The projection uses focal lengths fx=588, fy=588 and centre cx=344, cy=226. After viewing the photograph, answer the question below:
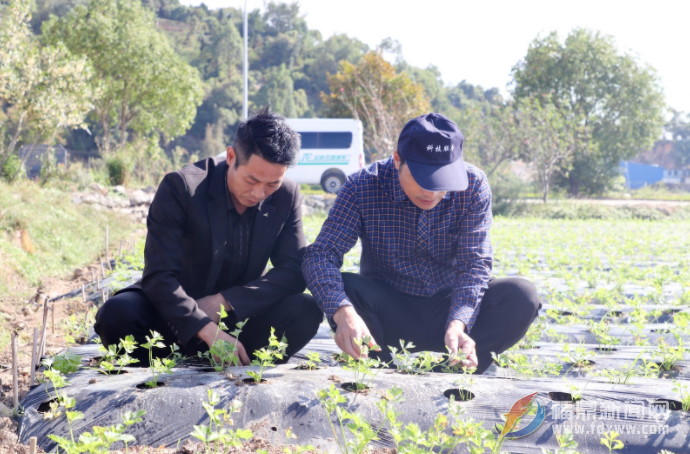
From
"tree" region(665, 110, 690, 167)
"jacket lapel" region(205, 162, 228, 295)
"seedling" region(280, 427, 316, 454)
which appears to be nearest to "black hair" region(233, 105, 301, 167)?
"jacket lapel" region(205, 162, 228, 295)

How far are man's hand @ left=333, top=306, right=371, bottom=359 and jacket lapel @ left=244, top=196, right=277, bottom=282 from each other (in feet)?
1.70

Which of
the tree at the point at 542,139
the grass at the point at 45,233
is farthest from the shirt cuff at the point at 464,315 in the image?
the tree at the point at 542,139

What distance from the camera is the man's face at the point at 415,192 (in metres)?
2.43

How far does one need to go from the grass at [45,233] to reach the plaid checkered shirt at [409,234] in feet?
10.0

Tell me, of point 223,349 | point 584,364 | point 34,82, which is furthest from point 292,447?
point 34,82

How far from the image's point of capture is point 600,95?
24.4 meters

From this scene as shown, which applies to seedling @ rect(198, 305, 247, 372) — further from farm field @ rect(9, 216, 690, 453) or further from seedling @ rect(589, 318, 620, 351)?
seedling @ rect(589, 318, 620, 351)

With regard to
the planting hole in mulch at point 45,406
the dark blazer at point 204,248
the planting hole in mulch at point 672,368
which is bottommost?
the planting hole in mulch at point 45,406

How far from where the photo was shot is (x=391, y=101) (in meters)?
22.8

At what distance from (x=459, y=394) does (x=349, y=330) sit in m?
0.45

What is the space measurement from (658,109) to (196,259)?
25723 mm

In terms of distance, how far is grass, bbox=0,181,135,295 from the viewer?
514 centimetres

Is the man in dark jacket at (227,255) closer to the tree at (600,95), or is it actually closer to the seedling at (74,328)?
the seedling at (74,328)

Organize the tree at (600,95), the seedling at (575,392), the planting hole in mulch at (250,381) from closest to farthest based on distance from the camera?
the seedling at (575,392) < the planting hole in mulch at (250,381) < the tree at (600,95)
